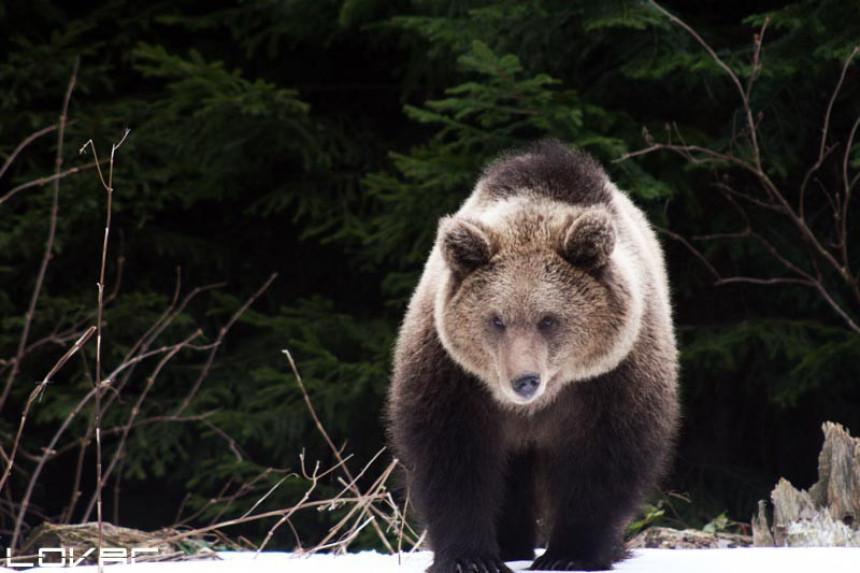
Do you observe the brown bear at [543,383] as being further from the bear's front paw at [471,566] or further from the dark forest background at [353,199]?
the dark forest background at [353,199]

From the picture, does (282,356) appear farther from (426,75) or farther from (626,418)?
(626,418)

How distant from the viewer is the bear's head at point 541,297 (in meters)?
4.39

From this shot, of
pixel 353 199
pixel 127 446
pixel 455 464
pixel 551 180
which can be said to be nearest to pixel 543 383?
pixel 455 464

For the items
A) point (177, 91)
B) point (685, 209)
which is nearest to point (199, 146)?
point (177, 91)

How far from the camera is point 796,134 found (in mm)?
8969

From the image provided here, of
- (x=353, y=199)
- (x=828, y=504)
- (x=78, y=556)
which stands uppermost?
(x=353, y=199)

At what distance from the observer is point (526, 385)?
4.16 m

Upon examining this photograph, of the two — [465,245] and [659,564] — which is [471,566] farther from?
[465,245]

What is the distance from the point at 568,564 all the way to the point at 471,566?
0.44m

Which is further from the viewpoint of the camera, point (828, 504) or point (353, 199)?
point (353, 199)

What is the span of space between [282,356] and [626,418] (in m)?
6.27

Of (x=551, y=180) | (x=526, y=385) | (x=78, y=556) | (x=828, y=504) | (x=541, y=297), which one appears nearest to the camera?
(x=526, y=385)

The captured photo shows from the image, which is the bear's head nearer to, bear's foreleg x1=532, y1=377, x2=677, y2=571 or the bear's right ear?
the bear's right ear

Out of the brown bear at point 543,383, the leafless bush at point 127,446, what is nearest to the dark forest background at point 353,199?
the leafless bush at point 127,446
